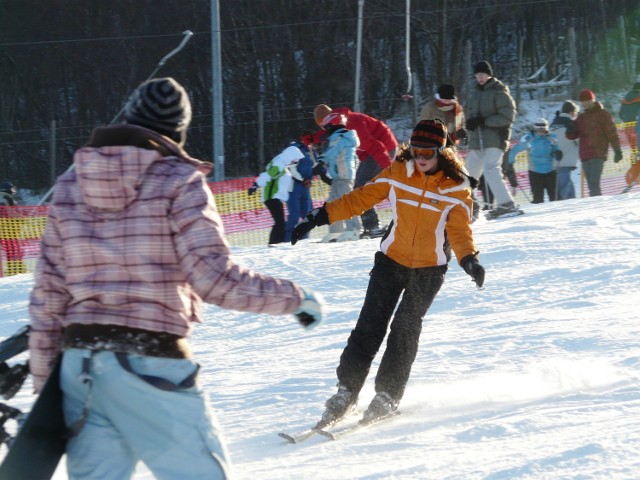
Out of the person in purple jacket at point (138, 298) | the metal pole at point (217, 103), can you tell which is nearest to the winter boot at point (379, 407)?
the person in purple jacket at point (138, 298)

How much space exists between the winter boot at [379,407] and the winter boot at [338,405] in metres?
0.09

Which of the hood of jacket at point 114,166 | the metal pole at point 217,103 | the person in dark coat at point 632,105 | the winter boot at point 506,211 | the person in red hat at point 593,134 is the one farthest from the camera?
the metal pole at point 217,103

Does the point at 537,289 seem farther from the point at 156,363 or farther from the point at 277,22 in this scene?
the point at 277,22

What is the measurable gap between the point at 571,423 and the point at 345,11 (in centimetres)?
2397

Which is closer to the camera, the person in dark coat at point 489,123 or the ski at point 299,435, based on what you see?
the ski at point 299,435

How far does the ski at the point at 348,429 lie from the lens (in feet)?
15.6

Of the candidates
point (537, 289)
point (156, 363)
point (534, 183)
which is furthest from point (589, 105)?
point (156, 363)

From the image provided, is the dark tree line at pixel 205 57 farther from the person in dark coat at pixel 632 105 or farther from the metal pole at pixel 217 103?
the person in dark coat at pixel 632 105

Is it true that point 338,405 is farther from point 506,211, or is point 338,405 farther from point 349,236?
point 506,211

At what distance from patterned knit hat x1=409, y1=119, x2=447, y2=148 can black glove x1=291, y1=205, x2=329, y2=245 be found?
1.70ft

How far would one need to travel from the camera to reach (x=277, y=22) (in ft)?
91.2

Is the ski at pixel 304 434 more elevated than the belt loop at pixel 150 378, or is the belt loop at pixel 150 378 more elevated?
the belt loop at pixel 150 378

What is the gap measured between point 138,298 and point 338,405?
2.42 m

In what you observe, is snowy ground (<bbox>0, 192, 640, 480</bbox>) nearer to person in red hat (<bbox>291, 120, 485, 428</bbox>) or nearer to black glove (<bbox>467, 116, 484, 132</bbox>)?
person in red hat (<bbox>291, 120, 485, 428</bbox>)
